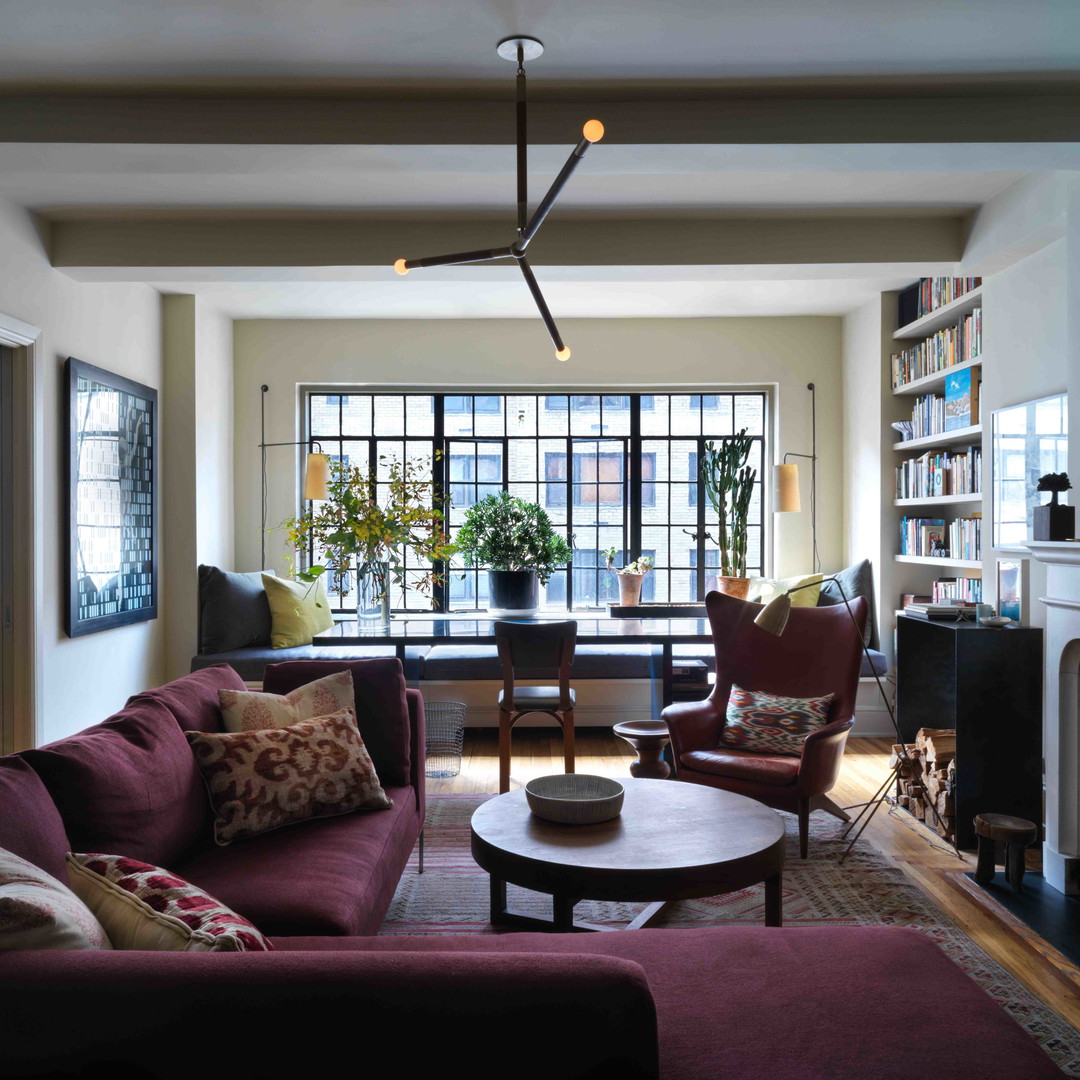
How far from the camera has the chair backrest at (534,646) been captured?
4.21 m

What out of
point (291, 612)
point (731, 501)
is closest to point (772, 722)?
point (731, 501)

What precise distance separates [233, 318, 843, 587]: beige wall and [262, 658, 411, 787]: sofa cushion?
133 inches

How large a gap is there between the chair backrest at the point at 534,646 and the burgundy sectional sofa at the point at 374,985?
4.93 feet

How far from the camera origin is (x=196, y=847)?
7.93 ft

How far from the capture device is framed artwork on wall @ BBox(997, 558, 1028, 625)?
3.83 metres

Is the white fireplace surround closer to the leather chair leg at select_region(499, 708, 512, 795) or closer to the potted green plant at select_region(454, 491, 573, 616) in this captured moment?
the leather chair leg at select_region(499, 708, 512, 795)

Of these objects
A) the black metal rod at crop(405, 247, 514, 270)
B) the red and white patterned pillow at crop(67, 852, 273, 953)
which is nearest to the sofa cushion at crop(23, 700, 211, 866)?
the red and white patterned pillow at crop(67, 852, 273, 953)

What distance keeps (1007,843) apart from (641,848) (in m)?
1.71

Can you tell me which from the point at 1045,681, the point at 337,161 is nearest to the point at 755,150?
the point at 337,161

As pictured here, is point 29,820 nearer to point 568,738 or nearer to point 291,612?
point 568,738

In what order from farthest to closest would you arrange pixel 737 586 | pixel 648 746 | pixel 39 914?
1. pixel 737 586
2. pixel 648 746
3. pixel 39 914

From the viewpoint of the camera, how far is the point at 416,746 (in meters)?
3.16

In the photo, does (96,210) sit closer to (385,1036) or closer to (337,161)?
(337,161)

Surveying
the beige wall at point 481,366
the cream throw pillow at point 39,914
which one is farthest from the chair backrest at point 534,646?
the cream throw pillow at point 39,914
